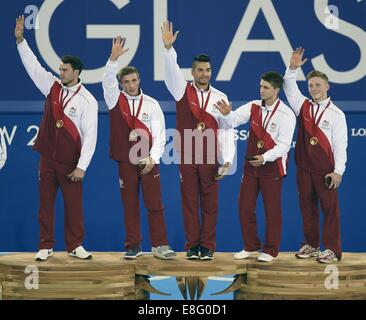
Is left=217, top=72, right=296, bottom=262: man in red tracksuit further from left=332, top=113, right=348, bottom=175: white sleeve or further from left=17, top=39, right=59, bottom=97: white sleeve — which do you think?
left=17, top=39, right=59, bottom=97: white sleeve

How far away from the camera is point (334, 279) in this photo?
19.0 ft

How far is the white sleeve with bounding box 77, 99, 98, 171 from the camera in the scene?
5922 millimetres

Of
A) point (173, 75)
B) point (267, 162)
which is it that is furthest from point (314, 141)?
point (173, 75)

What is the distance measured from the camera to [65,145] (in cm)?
595

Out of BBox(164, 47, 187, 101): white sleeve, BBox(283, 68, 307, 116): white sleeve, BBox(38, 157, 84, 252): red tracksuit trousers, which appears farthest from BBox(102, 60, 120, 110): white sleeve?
BBox(283, 68, 307, 116): white sleeve

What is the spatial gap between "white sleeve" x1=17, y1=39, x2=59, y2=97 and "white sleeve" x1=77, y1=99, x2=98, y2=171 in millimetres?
388

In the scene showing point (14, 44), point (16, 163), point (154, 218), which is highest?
point (14, 44)

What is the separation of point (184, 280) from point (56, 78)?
1.93 meters

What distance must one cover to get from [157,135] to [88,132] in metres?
0.54

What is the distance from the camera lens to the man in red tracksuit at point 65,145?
5.96 meters

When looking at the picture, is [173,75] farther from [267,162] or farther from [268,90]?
[267,162]

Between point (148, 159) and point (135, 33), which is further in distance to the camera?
point (135, 33)

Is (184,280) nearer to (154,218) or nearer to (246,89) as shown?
(154,218)

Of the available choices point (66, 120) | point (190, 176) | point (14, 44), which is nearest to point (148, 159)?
point (190, 176)
